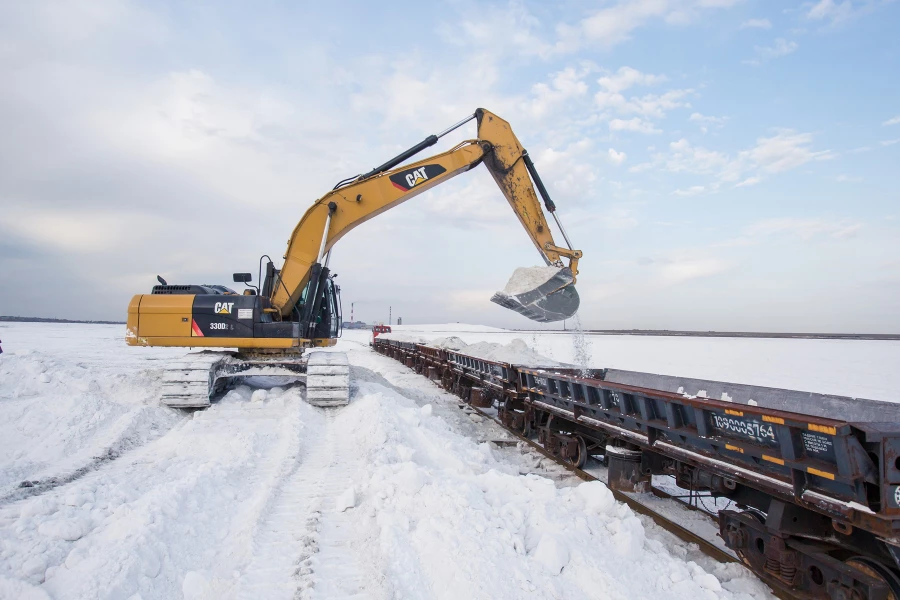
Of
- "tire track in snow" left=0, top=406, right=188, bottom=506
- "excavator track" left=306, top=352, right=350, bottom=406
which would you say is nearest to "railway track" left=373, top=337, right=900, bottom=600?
"excavator track" left=306, top=352, right=350, bottom=406

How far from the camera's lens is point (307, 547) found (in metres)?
4.08

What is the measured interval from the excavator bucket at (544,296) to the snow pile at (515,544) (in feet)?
15.5

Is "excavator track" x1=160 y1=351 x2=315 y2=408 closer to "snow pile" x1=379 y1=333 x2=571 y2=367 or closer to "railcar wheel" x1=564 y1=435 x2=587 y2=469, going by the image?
"snow pile" x1=379 y1=333 x2=571 y2=367

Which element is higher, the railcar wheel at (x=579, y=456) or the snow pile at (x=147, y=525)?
the snow pile at (x=147, y=525)

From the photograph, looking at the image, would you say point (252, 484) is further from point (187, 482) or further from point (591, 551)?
point (591, 551)

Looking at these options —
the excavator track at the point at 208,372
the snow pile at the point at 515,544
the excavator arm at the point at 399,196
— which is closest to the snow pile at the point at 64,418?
the excavator track at the point at 208,372

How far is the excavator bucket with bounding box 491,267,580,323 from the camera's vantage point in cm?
972

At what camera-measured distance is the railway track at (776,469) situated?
125 inches

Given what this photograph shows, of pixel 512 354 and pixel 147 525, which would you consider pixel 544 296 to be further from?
pixel 147 525

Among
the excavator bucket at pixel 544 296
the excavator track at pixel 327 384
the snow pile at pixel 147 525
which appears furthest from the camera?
the excavator bucket at pixel 544 296

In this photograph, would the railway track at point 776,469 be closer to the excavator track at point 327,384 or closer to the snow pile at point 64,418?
the excavator track at point 327,384

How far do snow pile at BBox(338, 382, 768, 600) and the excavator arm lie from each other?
20.4 ft

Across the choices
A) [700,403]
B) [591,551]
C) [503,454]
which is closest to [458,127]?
[503,454]

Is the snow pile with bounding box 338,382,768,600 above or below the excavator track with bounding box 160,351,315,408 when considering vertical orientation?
below
